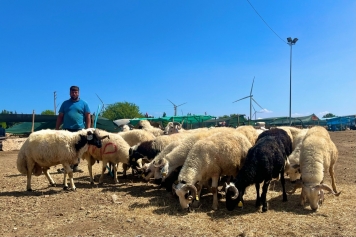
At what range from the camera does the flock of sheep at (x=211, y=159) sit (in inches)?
261

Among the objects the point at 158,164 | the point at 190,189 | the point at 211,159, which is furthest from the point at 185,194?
the point at 158,164

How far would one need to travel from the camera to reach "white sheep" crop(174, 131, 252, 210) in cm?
697

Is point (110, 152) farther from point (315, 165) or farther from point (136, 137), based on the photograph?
point (315, 165)

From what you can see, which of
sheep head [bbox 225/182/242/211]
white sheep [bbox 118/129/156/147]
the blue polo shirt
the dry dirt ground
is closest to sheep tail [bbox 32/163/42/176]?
the dry dirt ground

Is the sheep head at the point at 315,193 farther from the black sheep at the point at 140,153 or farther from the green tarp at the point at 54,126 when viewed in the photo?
the green tarp at the point at 54,126

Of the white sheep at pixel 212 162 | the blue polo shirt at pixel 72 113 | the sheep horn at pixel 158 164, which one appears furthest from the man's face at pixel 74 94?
the white sheep at pixel 212 162

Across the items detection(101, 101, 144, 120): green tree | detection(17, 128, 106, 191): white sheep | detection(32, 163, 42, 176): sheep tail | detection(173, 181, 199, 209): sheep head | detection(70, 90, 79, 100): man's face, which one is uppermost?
detection(101, 101, 144, 120): green tree

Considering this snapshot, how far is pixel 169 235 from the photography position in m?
5.20

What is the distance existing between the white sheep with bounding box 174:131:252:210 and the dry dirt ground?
26.2 inches

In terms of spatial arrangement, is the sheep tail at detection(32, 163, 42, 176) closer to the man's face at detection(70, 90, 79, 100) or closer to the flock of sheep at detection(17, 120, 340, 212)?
the flock of sheep at detection(17, 120, 340, 212)

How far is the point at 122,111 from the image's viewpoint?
8356 centimetres

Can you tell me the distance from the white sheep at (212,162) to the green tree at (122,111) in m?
75.6

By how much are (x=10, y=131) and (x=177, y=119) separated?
67.6 ft

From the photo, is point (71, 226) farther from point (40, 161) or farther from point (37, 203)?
point (40, 161)
